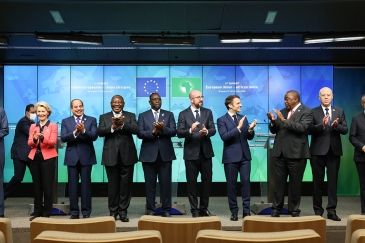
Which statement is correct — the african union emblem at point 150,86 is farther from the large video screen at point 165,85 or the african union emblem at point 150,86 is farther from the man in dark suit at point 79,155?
the man in dark suit at point 79,155

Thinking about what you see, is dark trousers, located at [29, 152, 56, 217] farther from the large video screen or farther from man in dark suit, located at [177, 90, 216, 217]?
the large video screen

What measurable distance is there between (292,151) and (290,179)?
1.40 feet

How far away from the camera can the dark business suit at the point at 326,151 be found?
620cm

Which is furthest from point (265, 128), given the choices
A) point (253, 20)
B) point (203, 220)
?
point (203, 220)

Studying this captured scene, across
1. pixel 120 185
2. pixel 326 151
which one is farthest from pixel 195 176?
pixel 326 151

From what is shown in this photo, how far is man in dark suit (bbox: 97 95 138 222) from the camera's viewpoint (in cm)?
622

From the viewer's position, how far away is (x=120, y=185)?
6363mm

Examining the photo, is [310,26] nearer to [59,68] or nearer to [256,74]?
[256,74]

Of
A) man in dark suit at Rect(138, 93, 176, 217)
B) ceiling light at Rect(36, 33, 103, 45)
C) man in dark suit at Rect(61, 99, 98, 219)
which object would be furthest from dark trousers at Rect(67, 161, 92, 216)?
ceiling light at Rect(36, 33, 103, 45)

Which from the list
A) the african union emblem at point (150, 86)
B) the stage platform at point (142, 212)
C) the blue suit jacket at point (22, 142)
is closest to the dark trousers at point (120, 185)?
the stage platform at point (142, 212)

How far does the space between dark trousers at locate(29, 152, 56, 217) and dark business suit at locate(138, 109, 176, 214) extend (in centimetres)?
125

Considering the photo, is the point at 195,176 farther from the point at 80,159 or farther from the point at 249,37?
the point at 249,37

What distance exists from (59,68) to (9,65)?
3.49 ft

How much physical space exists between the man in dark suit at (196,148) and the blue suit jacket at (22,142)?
2.82 metres
